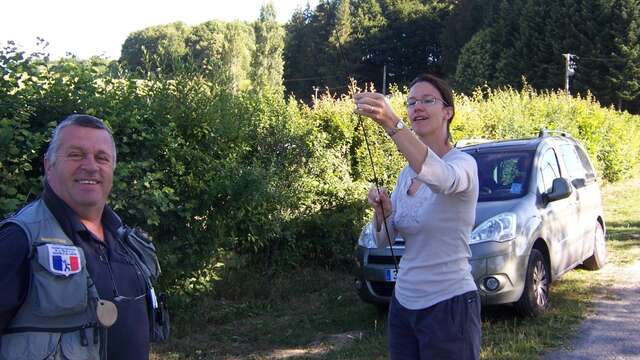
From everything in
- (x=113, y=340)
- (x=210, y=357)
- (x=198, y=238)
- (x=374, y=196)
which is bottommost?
(x=210, y=357)

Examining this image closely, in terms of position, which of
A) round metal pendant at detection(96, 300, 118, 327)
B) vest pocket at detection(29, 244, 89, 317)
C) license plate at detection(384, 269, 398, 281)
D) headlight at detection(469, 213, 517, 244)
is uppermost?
vest pocket at detection(29, 244, 89, 317)

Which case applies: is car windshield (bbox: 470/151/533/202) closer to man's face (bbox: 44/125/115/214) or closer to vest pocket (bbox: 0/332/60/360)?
man's face (bbox: 44/125/115/214)

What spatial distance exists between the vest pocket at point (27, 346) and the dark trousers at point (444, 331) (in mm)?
1516

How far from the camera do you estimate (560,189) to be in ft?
21.8

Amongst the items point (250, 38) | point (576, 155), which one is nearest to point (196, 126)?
point (576, 155)

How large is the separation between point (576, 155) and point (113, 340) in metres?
7.75

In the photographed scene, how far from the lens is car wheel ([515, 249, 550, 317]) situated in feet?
19.7

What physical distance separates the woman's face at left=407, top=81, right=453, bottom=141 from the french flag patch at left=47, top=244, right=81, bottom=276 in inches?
63.2

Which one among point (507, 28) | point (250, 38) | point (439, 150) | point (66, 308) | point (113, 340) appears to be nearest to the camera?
point (66, 308)

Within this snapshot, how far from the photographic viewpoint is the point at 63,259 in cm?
187

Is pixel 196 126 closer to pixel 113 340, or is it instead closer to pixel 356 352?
pixel 356 352

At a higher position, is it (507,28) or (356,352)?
(507,28)

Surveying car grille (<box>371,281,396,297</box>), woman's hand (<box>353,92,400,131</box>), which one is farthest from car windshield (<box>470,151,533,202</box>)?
woman's hand (<box>353,92,400,131</box>)

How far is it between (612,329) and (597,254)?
108 inches
